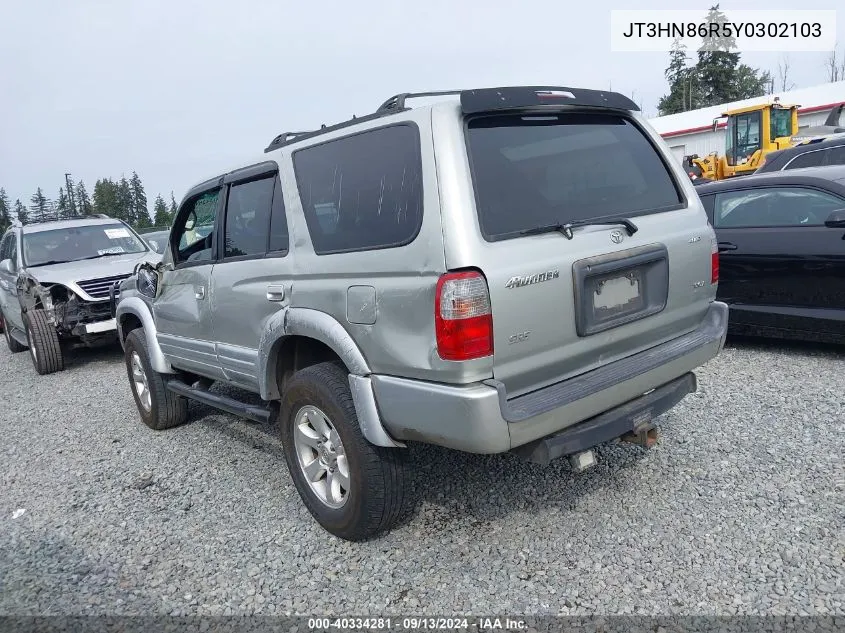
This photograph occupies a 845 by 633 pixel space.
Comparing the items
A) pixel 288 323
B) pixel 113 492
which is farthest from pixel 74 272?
pixel 288 323

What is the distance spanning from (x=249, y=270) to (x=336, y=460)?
1192mm

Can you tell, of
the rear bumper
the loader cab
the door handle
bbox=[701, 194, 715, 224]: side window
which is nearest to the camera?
the rear bumper

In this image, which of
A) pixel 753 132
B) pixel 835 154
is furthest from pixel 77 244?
pixel 753 132

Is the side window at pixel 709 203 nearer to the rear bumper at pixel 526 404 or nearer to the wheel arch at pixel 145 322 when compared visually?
the rear bumper at pixel 526 404

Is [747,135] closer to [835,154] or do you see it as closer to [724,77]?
[835,154]

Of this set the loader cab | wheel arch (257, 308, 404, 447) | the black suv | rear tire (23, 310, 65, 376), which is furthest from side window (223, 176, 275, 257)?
the loader cab

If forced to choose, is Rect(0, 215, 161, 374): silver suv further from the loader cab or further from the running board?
the loader cab

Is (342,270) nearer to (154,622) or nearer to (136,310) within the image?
(154,622)

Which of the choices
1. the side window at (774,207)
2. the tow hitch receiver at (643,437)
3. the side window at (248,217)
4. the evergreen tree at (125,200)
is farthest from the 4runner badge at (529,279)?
the evergreen tree at (125,200)

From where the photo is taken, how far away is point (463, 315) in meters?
2.54

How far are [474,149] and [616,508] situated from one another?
194 centimetres

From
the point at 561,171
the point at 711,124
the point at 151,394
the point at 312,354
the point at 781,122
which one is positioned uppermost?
the point at 711,124

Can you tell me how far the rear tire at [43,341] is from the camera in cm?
805

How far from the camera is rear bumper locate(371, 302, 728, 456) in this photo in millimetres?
2535
